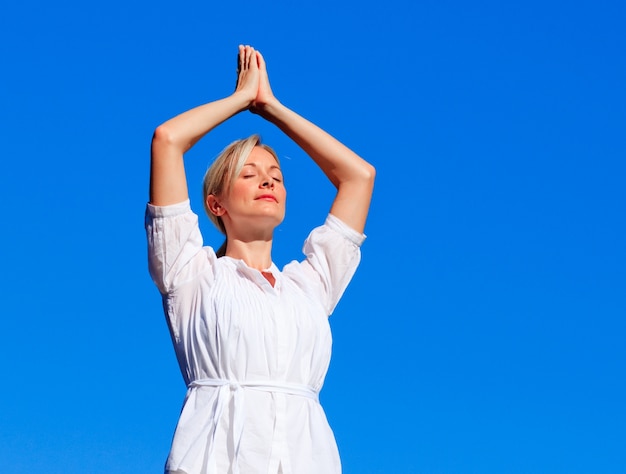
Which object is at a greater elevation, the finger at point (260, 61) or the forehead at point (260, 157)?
the finger at point (260, 61)

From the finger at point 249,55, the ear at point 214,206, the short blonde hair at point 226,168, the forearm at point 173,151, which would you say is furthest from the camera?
the finger at point 249,55

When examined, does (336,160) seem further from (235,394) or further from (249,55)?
(235,394)

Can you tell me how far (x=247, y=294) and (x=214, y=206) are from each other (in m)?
0.82

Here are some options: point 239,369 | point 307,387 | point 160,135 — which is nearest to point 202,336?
point 239,369

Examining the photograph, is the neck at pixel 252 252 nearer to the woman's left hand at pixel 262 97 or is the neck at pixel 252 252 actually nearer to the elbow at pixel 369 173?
the elbow at pixel 369 173

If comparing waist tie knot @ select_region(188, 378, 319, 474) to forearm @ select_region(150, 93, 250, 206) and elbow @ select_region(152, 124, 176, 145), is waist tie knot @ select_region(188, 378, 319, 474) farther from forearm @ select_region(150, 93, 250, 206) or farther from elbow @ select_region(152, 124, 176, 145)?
elbow @ select_region(152, 124, 176, 145)

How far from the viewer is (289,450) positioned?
17.7 feet

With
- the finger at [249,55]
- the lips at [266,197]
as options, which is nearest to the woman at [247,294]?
the lips at [266,197]

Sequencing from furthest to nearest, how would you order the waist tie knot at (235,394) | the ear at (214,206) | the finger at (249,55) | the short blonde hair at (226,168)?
the finger at (249,55)
the ear at (214,206)
the short blonde hair at (226,168)
the waist tie knot at (235,394)

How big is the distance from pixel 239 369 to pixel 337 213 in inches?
53.4

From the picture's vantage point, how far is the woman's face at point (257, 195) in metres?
6.04

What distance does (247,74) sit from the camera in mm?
6512

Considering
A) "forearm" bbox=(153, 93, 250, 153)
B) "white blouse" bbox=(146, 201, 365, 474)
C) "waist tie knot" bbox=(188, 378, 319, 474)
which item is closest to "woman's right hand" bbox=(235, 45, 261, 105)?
"forearm" bbox=(153, 93, 250, 153)

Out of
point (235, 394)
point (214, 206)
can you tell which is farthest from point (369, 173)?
point (235, 394)
